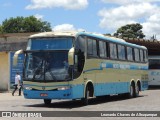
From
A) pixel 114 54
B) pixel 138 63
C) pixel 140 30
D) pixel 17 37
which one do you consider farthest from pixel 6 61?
pixel 140 30

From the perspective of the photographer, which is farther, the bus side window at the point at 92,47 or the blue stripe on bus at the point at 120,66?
the blue stripe on bus at the point at 120,66

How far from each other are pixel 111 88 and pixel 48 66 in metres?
5.91

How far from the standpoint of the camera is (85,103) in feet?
66.6

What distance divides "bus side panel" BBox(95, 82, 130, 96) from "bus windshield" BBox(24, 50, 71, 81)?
3296 millimetres

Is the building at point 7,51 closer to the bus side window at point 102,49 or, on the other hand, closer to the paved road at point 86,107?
the paved road at point 86,107

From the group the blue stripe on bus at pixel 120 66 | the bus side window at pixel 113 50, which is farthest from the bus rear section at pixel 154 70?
the bus side window at pixel 113 50

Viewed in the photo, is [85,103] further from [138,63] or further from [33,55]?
[138,63]

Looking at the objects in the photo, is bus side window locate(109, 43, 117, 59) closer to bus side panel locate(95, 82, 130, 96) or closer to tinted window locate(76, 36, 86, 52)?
bus side panel locate(95, 82, 130, 96)

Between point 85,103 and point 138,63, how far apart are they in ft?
30.7

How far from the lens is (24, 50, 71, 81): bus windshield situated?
18.6 m

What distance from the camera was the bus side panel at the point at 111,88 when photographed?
71.6ft

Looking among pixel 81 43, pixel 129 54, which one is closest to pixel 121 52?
pixel 129 54

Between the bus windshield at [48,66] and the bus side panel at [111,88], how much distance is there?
10.8ft

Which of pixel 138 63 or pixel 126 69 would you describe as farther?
pixel 138 63
